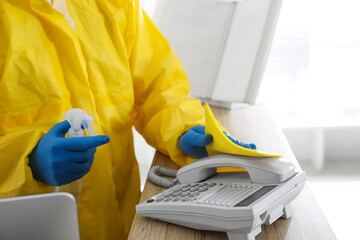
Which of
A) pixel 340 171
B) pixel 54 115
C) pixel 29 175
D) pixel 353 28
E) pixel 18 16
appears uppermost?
pixel 353 28

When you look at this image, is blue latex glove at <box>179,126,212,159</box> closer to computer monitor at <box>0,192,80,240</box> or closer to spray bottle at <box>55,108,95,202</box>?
spray bottle at <box>55,108,95,202</box>

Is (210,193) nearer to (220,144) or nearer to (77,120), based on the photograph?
(220,144)

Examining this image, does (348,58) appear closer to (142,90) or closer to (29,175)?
(142,90)

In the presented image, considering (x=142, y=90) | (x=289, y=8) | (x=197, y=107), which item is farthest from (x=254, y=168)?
(x=289, y=8)

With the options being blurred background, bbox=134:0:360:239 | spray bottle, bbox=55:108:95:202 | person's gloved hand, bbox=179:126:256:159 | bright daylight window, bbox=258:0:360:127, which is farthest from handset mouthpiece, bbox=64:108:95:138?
bright daylight window, bbox=258:0:360:127

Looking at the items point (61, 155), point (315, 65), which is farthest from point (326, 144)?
point (61, 155)

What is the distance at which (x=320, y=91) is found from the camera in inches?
101

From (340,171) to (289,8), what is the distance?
102cm

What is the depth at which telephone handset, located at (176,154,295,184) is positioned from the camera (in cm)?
74

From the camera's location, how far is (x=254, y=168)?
0.76 metres

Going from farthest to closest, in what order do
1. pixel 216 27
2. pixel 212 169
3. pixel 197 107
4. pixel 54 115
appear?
pixel 216 27
pixel 197 107
pixel 54 115
pixel 212 169

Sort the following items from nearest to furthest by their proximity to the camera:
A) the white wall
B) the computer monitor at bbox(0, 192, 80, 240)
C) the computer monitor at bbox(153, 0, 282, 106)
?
the computer monitor at bbox(0, 192, 80, 240) < the computer monitor at bbox(153, 0, 282, 106) < the white wall

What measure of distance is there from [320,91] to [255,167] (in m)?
1.96

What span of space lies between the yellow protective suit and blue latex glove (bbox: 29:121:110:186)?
30 mm
